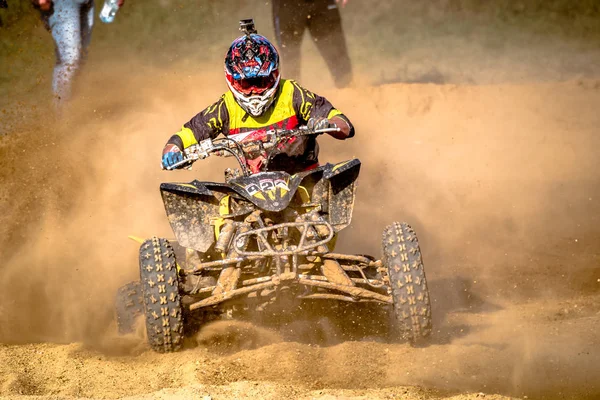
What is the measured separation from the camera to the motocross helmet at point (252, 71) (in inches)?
267

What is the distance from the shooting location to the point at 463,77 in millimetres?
12000

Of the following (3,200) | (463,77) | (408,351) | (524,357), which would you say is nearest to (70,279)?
(3,200)

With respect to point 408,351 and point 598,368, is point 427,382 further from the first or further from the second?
point 598,368

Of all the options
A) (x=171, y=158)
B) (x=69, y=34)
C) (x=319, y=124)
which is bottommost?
(x=171, y=158)

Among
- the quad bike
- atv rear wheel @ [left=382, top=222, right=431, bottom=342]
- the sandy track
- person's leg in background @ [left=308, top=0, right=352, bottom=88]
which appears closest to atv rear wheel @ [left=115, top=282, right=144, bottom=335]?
the quad bike

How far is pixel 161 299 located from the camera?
5836mm

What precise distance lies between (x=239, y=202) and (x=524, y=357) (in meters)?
2.39

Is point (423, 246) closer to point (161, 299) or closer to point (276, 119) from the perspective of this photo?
point (276, 119)

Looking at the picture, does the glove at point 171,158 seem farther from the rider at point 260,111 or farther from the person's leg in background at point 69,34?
the person's leg in background at point 69,34

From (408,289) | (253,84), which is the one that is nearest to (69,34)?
(253,84)

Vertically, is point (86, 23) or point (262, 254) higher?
point (86, 23)

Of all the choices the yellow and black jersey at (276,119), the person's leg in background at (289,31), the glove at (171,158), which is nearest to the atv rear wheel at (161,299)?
the glove at (171,158)

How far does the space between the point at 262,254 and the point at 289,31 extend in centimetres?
711

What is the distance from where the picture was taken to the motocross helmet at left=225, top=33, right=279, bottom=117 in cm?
679
